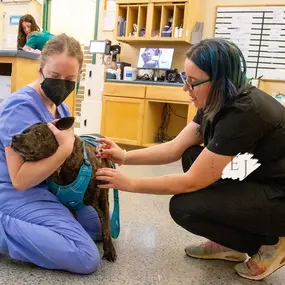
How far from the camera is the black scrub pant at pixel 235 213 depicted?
126 cm

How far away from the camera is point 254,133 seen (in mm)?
1160

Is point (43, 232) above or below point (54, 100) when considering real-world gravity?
below

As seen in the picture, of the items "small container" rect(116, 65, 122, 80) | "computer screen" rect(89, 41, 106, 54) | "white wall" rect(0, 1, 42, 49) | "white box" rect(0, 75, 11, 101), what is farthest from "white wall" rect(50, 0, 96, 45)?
"white box" rect(0, 75, 11, 101)

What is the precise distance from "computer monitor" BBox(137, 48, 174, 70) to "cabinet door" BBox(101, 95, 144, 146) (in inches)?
23.9

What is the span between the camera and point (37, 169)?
3.89 ft

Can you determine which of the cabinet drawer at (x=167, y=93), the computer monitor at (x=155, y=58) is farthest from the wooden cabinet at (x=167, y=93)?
the computer monitor at (x=155, y=58)

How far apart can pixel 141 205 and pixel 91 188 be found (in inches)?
34.8

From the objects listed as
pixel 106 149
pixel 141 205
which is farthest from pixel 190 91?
pixel 141 205

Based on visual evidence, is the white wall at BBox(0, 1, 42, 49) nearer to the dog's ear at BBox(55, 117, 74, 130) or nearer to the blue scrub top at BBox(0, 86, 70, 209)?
the blue scrub top at BBox(0, 86, 70, 209)

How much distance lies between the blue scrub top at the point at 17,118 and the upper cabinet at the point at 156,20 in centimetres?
307

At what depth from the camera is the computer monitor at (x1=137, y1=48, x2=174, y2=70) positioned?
165 inches

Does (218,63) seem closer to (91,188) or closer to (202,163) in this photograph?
(202,163)

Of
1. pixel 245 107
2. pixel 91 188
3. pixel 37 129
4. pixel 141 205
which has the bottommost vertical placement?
pixel 141 205

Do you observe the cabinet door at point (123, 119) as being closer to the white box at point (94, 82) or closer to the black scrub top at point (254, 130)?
the white box at point (94, 82)
